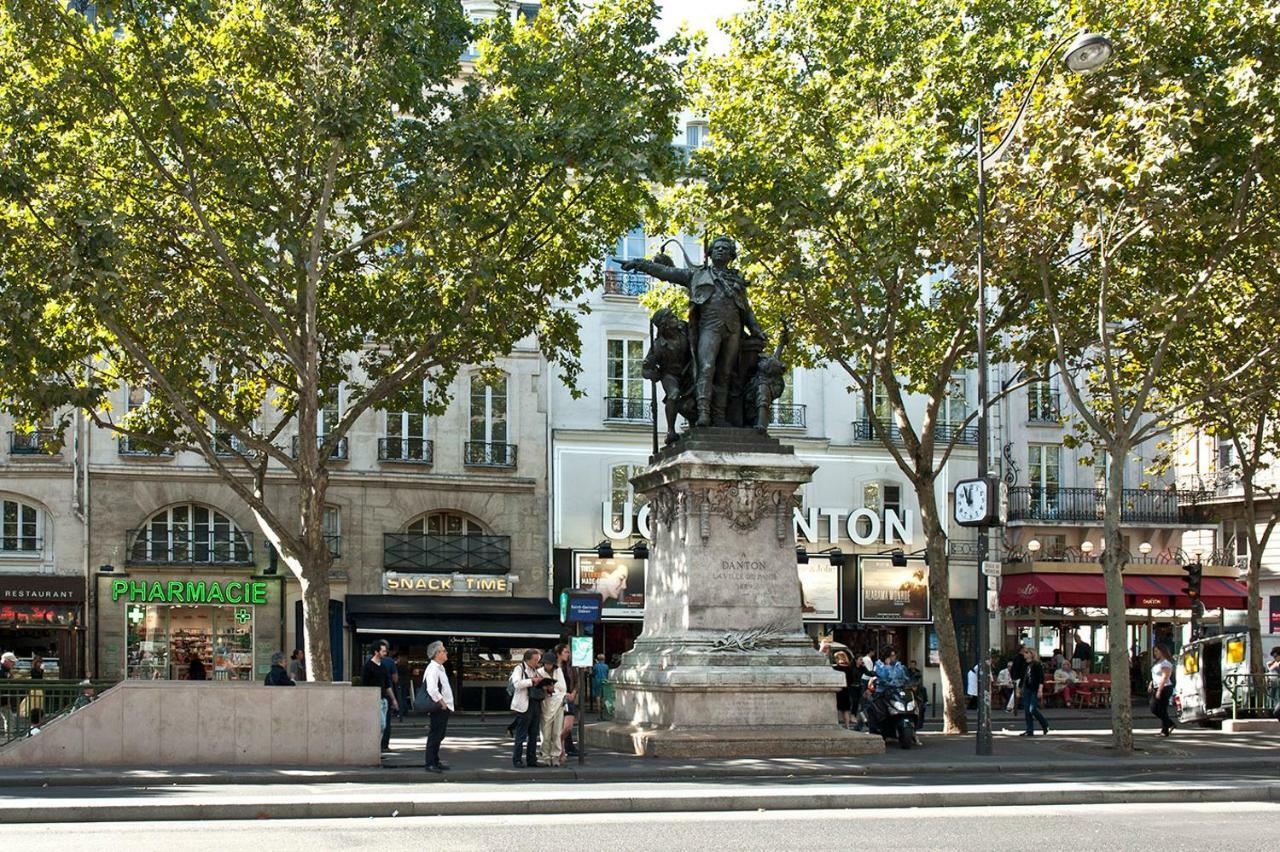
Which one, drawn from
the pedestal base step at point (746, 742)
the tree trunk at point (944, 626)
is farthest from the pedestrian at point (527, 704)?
the tree trunk at point (944, 626)

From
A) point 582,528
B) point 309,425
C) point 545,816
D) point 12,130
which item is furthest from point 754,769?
point 582,528

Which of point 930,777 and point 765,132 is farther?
point 765,132

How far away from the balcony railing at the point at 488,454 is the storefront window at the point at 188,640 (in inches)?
264

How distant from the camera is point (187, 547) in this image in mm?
39375

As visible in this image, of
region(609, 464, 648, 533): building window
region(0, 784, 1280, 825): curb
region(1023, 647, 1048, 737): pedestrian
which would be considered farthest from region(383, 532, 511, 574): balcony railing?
region(0, 784, 1280, 825): curb

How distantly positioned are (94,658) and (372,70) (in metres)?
20.7

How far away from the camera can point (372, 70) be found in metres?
23.1

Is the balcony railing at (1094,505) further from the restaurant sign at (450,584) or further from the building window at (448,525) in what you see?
the building window at (448,525)

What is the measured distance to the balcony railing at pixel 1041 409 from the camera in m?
47.5

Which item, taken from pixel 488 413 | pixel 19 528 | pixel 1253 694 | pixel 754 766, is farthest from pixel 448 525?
pixel 754 766

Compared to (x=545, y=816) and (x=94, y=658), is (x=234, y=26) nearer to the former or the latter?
(x=545, y=816)

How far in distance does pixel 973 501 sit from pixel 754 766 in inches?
225

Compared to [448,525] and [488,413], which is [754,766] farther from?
[488,413]

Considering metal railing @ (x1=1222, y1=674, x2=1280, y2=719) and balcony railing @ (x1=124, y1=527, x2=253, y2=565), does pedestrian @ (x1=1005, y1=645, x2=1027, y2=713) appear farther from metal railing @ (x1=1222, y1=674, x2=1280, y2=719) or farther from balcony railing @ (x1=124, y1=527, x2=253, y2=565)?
balcony railing @ (x1=124, y1=527, x2=253, y2=565)
